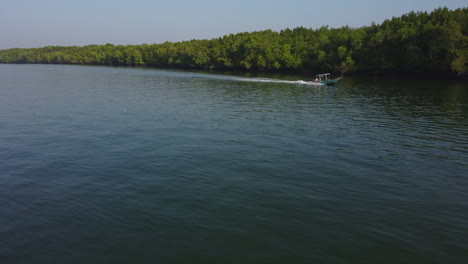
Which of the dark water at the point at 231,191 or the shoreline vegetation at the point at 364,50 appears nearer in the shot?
the dark water at the point at 231,191

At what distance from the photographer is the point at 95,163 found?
64.3 ft

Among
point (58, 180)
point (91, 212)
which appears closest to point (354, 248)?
point (91, 212)

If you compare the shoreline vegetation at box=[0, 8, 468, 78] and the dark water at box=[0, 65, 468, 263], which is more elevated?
the shoreline vegetation at box=[0, 8, 468, 78]

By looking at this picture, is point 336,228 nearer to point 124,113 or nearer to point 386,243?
point 386,243

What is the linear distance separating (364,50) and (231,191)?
99.9 m

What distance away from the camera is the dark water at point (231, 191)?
11.4 metres

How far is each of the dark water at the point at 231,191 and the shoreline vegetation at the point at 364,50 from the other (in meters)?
58.5

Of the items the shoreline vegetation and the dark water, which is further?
the shoreline vegetation

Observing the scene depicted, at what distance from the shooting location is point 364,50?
102188 millimetres

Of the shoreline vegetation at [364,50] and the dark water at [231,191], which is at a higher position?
the shoreline vegetation at [364,50]

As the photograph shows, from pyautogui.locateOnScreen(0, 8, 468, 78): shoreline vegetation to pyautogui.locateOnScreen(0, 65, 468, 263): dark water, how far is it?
192 feet

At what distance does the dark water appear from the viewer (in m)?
11.4

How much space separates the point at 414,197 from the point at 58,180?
1791 centimetres

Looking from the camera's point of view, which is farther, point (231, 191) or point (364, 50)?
point (364, 50)
